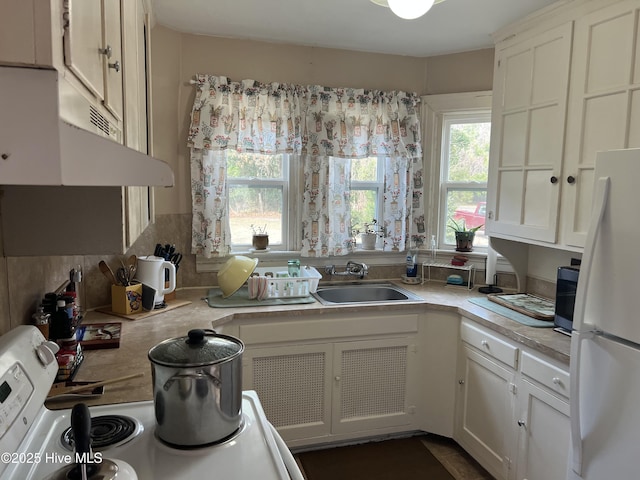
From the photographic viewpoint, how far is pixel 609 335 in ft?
5.00

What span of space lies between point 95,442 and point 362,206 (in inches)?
97.1

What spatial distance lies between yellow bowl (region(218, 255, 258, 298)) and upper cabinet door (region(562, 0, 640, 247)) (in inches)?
67.4

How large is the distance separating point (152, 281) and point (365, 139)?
1667 mm

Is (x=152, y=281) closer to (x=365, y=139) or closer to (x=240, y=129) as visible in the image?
(x=240, y=129)

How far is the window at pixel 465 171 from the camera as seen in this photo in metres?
3.14

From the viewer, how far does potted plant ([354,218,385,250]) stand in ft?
10.5

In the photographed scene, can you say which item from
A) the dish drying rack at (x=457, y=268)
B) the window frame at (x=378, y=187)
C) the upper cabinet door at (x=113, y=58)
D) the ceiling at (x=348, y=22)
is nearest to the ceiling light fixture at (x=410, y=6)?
the ceiling at (x=348, y=22)

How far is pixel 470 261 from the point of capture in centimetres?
314

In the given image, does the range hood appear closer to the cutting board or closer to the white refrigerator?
the white refrigerator

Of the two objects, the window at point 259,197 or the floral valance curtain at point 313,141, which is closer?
the floral valance curtain at point 313,141

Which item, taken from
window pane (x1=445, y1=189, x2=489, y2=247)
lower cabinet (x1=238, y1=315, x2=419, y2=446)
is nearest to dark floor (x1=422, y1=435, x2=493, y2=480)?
lower cabinet (x1=238, y1=315, x2=419, y2=446)

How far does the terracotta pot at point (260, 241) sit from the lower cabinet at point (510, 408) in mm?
1336

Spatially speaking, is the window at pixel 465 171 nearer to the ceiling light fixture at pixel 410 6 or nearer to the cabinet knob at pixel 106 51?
the ceiling light fixture at pixel 410 6

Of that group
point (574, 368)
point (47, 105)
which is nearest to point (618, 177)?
point (574, 368)
